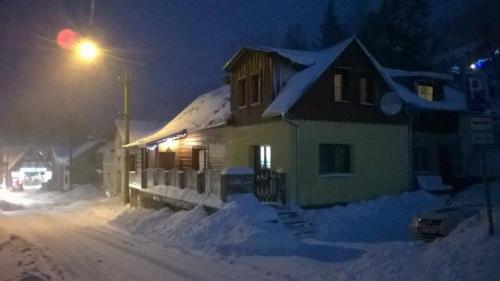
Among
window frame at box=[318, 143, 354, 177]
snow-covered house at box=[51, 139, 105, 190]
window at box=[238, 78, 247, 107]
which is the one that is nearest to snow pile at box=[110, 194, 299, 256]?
window frame at box=[318, 143, 354, 177]

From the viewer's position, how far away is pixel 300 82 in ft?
→ 63.2

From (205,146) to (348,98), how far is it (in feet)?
29.0

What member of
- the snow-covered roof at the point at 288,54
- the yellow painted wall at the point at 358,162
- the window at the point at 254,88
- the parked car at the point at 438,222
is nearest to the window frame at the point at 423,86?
the yellow painted wall at the point at 358,162

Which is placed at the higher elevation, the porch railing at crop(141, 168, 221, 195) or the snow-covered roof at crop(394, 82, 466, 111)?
the snow-covered roof at crop(394, 82, 466, 111)

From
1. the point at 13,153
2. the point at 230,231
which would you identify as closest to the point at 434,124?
the point at 230,231

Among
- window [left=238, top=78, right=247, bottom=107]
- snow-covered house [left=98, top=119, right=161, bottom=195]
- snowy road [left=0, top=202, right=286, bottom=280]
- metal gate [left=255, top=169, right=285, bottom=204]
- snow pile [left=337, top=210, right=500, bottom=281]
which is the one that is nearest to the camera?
snow pile [left=337, top=210, right=500, bottom=281]

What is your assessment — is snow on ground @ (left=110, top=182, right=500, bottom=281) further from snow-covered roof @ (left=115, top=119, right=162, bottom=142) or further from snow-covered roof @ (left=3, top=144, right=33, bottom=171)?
snow-covered roof @ (left=3, top=144, right=33, bottom=171)

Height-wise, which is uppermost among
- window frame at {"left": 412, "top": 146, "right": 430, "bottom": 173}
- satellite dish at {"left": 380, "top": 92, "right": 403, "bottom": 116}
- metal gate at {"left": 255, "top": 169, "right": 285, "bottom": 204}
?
satellite dish at {"left": 380, "top": 92, "right": 403, "bottom": 116}

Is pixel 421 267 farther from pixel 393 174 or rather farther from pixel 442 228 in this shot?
pixel 393 174

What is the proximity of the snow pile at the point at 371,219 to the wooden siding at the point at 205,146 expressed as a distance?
25.3ft

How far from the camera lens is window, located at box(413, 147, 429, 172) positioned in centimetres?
2422

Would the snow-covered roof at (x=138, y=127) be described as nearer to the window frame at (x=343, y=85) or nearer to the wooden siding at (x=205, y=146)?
the wooden siding at (x=205, y=146)

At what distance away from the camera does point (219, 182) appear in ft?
57.5

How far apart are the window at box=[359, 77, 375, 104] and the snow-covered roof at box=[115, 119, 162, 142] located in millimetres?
26361
